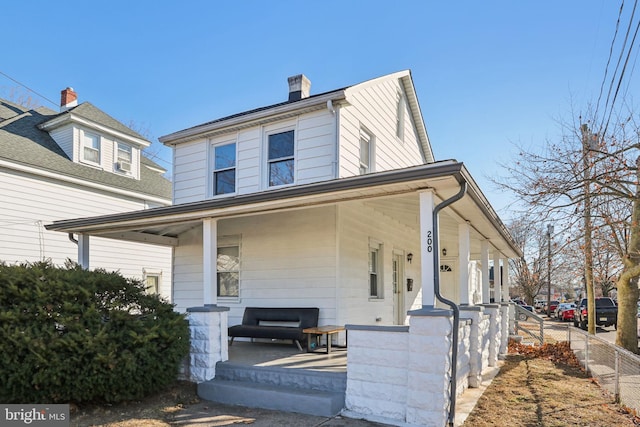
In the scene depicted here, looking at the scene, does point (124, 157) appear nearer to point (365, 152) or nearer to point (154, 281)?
point (154, 281)

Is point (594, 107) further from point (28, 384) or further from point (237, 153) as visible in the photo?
point (28, 384)

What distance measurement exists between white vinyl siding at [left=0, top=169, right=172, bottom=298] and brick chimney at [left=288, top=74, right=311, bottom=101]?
7.42m

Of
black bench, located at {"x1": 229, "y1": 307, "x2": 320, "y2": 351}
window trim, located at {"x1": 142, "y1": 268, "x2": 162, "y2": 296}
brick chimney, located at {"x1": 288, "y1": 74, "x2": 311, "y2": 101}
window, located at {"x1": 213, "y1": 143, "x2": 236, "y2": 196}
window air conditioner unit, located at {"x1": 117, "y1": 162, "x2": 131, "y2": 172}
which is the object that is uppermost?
brick chimney, located at {"x1": 288, "y1": 74, "x2": 311, "y2": 101}

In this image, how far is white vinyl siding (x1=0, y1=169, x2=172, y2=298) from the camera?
37.0ft

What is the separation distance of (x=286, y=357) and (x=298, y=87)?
675 cm

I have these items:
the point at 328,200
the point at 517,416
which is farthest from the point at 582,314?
the point at 328,200

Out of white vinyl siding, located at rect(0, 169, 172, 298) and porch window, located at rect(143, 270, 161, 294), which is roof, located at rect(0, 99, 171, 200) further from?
porch window, located at rect(143, 270, 161, 294)

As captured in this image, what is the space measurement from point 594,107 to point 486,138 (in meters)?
2.78

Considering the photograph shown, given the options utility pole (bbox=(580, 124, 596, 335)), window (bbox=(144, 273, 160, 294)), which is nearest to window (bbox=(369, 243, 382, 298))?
utility pole (bbox=(580, 124, 596, 335))

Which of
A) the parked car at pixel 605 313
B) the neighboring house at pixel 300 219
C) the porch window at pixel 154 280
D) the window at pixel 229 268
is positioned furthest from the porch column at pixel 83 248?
the parked car at pixel 605 313

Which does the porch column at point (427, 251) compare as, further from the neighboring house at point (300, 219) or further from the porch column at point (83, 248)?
the porch column at point (83, 248)

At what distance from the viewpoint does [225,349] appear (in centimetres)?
687

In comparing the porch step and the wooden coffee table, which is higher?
the wooden coffee table

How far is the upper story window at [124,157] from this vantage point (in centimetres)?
1526
